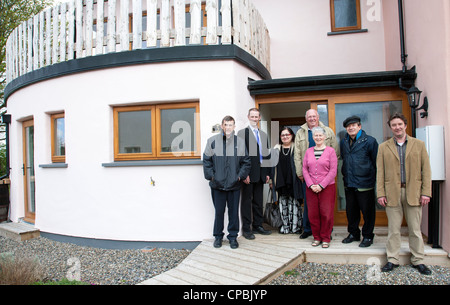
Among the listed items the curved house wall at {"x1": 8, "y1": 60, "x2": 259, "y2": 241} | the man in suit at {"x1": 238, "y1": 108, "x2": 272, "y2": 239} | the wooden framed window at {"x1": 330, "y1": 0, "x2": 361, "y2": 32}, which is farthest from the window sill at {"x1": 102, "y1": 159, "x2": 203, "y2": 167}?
the wooden framed window at {"x1": 330, "y1": 0, "x2": 361, "y2": 32}

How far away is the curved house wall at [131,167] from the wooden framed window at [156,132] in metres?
0.14

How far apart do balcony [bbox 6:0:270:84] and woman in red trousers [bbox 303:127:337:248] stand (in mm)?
2123

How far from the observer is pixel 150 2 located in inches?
190

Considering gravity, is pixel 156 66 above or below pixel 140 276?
above

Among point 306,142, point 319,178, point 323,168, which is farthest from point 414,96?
point 319,178

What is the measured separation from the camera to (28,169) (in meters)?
6.72

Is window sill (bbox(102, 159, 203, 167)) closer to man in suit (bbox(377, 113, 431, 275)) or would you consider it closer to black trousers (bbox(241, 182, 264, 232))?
black trousers (bbox(241, 182, 264, 232))

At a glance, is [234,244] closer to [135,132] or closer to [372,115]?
[135,132]

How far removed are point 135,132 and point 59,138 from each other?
1900 mm

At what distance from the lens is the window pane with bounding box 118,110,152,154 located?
4.93m

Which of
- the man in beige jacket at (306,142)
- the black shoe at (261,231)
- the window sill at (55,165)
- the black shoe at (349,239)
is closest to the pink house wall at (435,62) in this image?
the black shoe at (349,239)

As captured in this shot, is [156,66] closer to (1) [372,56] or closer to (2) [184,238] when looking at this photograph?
(2) [184,238]

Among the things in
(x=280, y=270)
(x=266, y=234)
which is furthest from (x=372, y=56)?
(x=280, y=270)
